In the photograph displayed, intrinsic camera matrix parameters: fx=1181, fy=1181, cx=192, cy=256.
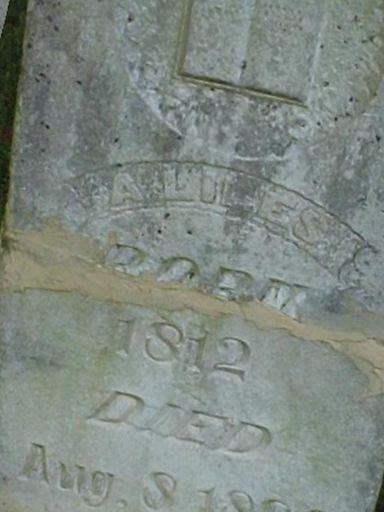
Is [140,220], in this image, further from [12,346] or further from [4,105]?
[4,105]

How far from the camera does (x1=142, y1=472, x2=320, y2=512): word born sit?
2.16m

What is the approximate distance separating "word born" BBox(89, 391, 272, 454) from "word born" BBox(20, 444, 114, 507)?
0.12 m

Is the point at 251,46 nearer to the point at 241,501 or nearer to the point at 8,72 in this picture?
the point at 241,501

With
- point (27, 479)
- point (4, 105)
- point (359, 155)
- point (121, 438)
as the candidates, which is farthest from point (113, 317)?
point (4, 105)

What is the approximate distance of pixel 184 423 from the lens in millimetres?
2127

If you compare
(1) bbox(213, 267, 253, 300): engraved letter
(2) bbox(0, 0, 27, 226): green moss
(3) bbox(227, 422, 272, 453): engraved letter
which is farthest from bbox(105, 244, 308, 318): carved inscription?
(2) bbox(0, 0, 27, 226): green moss

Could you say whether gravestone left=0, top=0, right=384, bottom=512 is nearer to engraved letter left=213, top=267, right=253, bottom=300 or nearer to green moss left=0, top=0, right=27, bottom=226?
engraved letter left=213, top=267, right=253, bottom=300

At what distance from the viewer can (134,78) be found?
194 centimetres

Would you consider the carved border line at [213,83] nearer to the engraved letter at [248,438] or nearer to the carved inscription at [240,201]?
the carved inscription at [240,201]

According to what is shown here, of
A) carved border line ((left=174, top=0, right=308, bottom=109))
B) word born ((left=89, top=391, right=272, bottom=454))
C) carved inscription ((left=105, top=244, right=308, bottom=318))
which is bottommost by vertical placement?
word born ((left=89, top=391, right=272, bottom=454))

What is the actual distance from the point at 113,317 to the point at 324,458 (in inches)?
17.9

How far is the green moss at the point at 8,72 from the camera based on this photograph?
2.81 meters

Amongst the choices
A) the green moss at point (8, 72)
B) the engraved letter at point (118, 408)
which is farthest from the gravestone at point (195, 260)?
the green moss at point (8, 72)

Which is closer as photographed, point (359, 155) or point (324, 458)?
point (359, 155)
